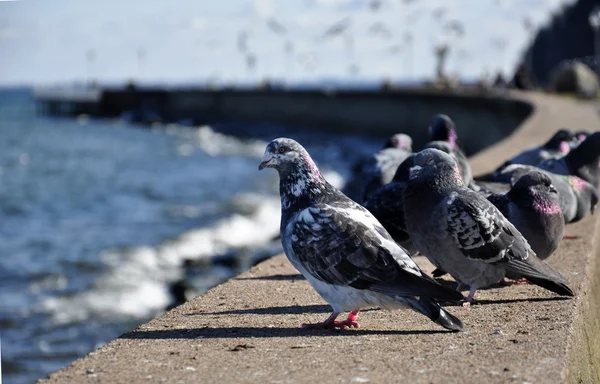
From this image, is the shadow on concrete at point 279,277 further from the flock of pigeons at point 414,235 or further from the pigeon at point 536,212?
the pigeon at point 536,212

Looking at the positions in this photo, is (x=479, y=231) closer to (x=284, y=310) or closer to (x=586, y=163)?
(x=284, y=310)

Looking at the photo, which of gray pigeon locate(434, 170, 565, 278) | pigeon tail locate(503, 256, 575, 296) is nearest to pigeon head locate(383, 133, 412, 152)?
gray pigeon locate(434, 170, 565, 278)

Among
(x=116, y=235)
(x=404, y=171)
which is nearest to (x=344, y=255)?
(x=404, y=171)

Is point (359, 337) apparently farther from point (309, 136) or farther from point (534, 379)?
point (309, 136)

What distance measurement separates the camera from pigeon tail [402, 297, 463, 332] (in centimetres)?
532

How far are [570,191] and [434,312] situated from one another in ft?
12.5

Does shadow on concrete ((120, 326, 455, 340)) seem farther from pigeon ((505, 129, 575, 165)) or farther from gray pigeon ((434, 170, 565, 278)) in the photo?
pigeon ((505, 129, 575, 165))

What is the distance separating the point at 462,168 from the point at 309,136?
5982cm

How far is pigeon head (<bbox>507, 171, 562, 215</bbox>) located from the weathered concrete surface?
1.92 ft

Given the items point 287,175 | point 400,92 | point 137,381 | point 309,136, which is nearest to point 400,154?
point 287,175

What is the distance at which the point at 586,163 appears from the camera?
9.45m

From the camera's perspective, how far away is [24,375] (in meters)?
12.2

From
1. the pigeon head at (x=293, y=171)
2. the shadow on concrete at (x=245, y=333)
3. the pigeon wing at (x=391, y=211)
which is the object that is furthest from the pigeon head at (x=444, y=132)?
the shadow on concrete at (x=245, y=333)

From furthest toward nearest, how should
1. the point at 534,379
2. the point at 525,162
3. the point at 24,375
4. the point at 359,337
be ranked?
the point at 24,375 → the point at 525,162 → the point at 359,337 → the point at 534,379
